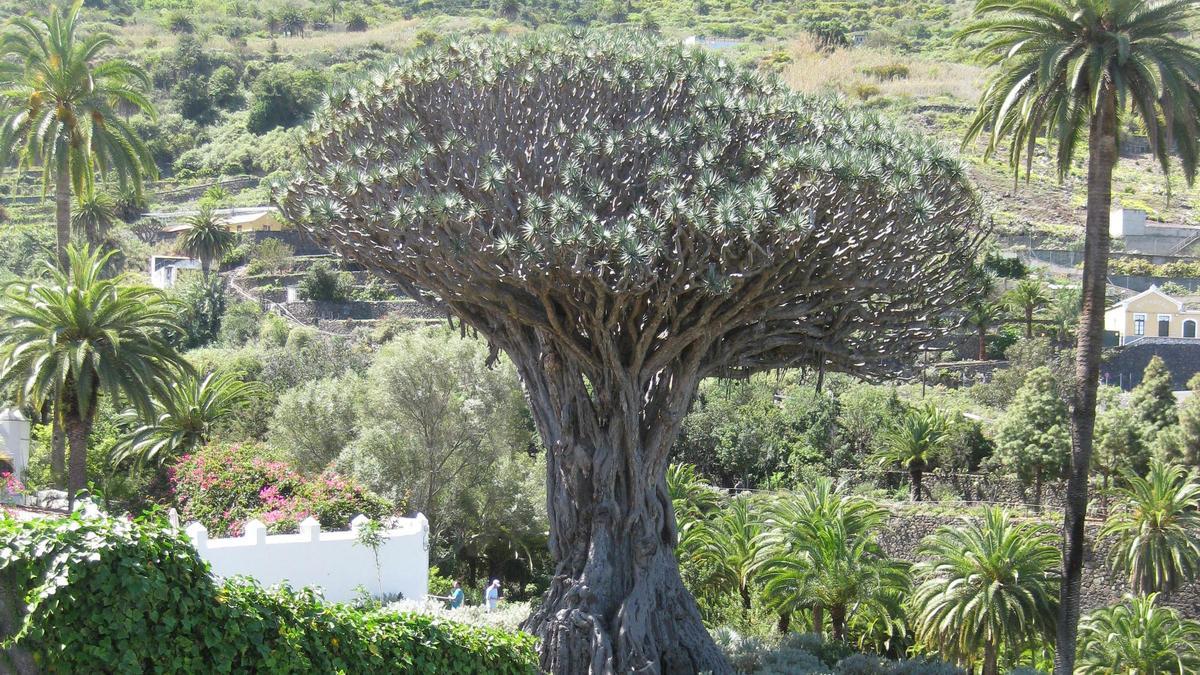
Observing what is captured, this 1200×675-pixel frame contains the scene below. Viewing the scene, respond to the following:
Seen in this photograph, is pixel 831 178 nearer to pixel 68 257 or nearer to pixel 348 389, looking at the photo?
pixel 68 257

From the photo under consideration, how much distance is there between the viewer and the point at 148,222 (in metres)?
64.2

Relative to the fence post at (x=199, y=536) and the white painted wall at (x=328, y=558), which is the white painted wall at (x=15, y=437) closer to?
the white painted wall at (x=328, y=558)

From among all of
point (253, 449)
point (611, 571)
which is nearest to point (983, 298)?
point (611, 571)

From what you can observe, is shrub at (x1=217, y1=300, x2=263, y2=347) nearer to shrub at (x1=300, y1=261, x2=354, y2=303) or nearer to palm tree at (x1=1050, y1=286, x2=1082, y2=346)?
shrub at (x1=300, y1=261, x2=354, y2=303)

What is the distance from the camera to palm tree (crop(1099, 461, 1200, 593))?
24.4 metres

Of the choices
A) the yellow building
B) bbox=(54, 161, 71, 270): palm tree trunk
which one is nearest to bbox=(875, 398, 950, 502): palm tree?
the yellow building

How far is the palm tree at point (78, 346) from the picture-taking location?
2042cm

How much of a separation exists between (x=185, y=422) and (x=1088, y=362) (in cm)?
1955

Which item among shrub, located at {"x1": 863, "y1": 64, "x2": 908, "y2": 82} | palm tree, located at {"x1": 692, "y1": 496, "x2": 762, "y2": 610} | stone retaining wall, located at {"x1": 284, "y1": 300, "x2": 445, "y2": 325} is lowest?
palm tree, located at {"x1": 692, "y1": 496, "x2": 762, "y2": 610}

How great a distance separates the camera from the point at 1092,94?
16047 millimetres

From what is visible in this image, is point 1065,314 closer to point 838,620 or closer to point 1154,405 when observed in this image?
point 1154,405

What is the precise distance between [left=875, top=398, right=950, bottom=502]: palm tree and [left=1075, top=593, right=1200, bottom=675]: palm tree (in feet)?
33.6

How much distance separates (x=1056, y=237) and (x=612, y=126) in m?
49.0

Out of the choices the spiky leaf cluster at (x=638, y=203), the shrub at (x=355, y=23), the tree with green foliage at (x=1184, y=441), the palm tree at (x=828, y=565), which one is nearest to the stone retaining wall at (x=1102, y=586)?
the tree with green foliage at (x=1184, y=441)
